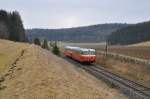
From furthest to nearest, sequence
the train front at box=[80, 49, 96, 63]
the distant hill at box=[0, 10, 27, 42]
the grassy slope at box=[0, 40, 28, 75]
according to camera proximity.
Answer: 1. the distant hill at box=[0, 10, 27, 42]
2. the train front at box=[80, 49, 96, 63]
3. the grassy slope at box=[0, 40, 28, 75]

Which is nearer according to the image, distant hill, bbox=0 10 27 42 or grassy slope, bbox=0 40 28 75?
grassy slope, bbox=0 40 28 75

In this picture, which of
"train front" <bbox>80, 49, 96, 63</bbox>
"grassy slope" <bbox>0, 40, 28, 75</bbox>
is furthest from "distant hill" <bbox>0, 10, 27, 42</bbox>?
"train front" <bbox>80, 49, 96, 63</bbox>

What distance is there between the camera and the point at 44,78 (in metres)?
19.0

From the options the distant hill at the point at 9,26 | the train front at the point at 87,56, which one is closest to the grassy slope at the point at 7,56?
the train front at the point at 87,56

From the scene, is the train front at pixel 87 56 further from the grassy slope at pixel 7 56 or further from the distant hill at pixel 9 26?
the distant hill at pixel 9 26

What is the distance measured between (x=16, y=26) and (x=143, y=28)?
290ft

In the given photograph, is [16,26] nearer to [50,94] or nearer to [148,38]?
[148,38]

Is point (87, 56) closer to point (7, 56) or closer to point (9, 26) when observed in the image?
point (7, 56)

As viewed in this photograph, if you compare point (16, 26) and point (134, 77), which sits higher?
point (16, 26)

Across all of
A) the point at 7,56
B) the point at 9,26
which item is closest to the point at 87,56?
the point at 7,56

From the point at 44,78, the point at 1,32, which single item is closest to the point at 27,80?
the point at 44,78

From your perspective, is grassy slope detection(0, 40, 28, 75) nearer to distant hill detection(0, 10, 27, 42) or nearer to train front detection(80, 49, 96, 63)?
train front detection(80, 49, 96, 63)

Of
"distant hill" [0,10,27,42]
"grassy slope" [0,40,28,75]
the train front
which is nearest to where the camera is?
"grassy slope" [0,40,28,75]

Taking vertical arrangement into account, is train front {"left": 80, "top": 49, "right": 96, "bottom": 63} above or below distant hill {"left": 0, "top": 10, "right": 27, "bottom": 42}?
below
